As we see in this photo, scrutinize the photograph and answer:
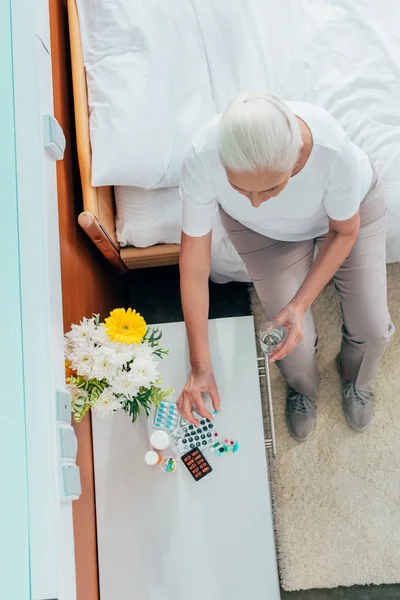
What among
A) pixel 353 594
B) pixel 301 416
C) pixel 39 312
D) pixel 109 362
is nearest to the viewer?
pixel 39 312

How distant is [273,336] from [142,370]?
33 cm

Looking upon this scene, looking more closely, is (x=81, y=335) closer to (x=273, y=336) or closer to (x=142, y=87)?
(x=273, y=336)

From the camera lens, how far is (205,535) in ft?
4.27

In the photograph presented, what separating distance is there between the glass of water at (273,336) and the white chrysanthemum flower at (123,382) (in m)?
0.33

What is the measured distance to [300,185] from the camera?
115 cm

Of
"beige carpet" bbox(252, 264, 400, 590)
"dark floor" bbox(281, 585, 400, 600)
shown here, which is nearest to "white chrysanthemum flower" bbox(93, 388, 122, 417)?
"beige carpet" bbox(252, 264, 400, 590)

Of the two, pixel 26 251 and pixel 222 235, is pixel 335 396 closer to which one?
pixel 222 235

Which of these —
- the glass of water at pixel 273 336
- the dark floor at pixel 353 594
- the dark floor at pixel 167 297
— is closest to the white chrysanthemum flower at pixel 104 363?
the glass of water at pixel 273 336

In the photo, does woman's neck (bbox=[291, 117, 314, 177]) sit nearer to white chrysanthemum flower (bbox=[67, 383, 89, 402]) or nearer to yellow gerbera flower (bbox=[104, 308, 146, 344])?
yellow gerbera flower (bbox=[104, 308, 146, 344])

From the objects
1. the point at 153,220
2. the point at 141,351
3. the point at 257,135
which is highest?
the point at 153,220

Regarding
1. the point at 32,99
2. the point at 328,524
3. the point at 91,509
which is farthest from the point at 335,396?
the point at 32,99

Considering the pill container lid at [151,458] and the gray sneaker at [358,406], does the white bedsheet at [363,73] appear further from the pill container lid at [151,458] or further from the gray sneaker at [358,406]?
the pill container lid at [151,458]

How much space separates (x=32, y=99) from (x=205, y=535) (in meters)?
0.97

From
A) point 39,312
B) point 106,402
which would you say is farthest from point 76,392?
point 39,312
